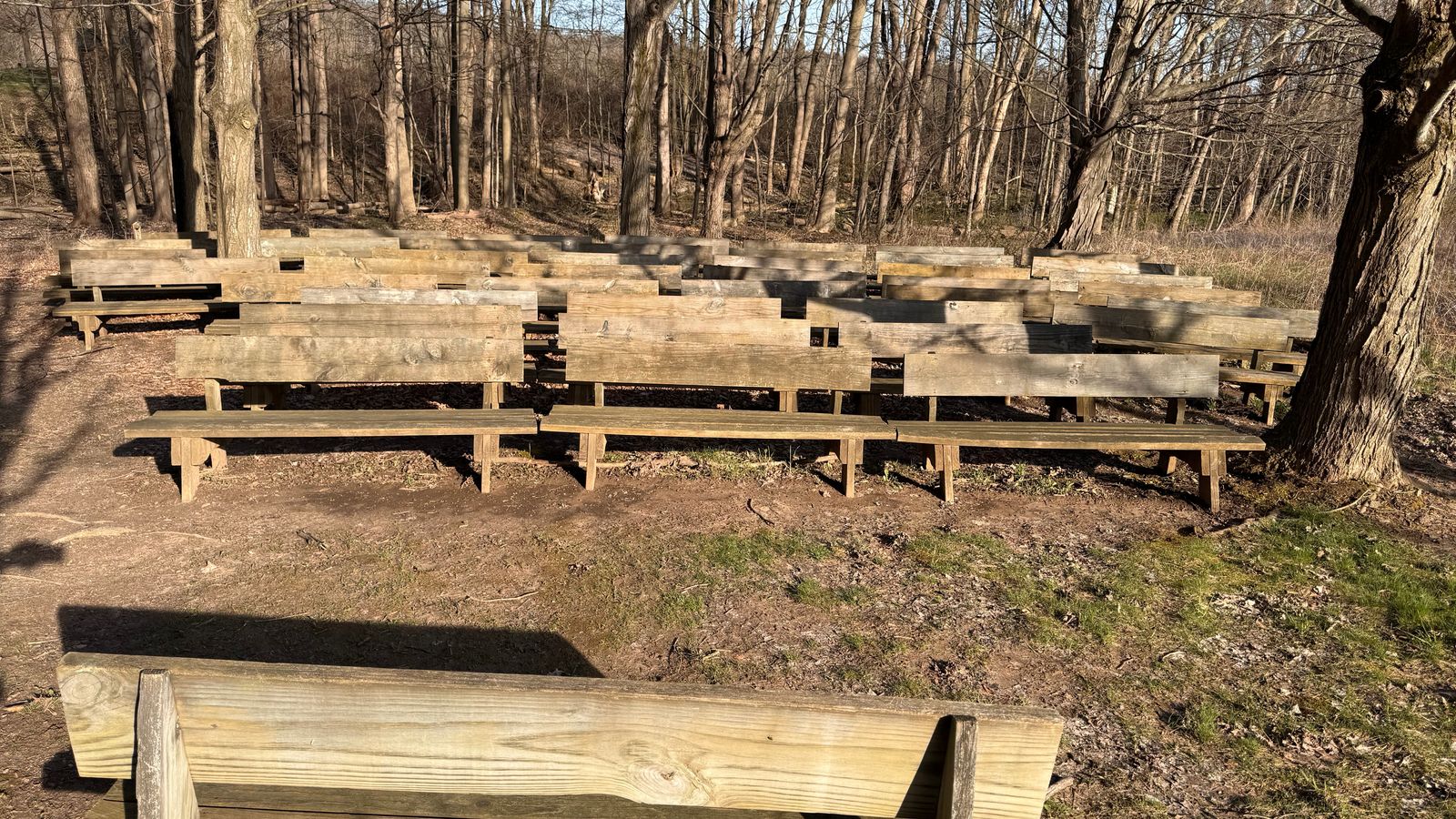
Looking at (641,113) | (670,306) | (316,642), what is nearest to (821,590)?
(316,642)

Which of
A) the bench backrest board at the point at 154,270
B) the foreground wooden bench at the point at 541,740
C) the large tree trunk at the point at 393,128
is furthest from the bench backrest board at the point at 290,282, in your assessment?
the large tree trunk at the point at 393,128

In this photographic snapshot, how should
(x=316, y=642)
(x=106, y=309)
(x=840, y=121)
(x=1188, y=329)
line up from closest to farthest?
(x=316, y=642) < (x=1188, y=329) < (x=106, y=309) < (x=840, y=121)

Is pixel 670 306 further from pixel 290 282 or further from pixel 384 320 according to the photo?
pixel 290 282

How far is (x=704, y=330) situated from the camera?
21.7 feet

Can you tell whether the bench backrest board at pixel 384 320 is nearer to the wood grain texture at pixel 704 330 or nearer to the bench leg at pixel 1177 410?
the wood grain texture at pixel 704 330

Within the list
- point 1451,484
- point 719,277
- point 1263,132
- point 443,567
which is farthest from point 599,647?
point 1263,132

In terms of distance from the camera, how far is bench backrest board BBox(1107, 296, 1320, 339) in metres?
7.92

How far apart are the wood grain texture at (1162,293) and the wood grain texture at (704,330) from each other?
13.9ft

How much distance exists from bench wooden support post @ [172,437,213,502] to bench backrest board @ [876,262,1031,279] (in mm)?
7041

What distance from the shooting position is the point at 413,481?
5.78 metres

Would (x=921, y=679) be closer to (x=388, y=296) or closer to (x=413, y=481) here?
(x=413, y=481)

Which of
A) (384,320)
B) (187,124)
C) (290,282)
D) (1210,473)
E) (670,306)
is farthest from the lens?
(187,124)

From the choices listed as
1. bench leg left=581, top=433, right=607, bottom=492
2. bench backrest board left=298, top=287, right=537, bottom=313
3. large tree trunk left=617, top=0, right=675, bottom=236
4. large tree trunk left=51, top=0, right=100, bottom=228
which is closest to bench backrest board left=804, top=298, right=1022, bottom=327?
bench backrest board left=298, top=287, right=537, bottom=313

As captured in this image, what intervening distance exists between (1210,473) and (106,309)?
9598mm
